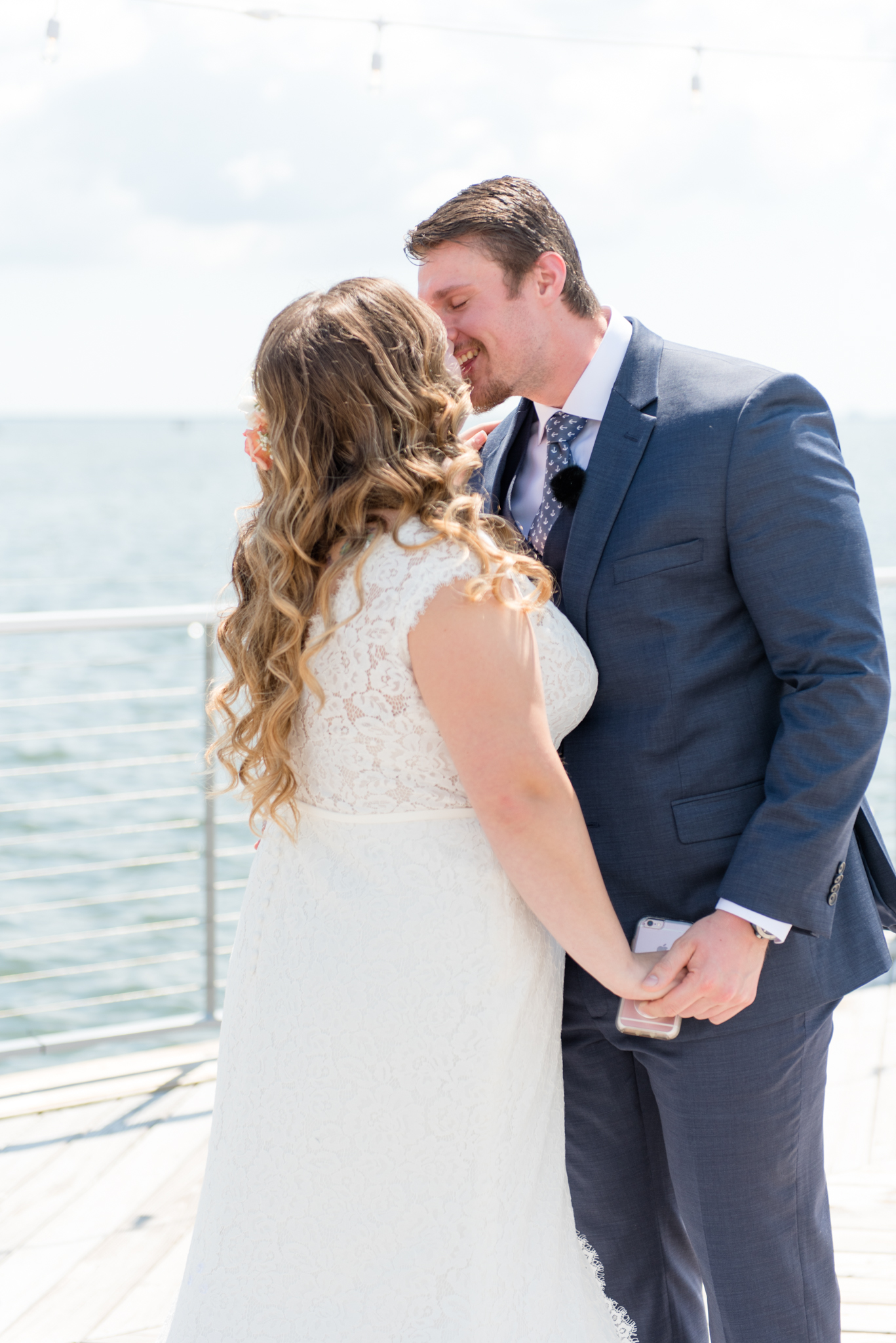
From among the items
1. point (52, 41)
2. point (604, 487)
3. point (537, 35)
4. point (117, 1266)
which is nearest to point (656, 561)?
point (604, 487)

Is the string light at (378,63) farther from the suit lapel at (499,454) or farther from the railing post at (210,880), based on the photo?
the suit lapel at (499,454)

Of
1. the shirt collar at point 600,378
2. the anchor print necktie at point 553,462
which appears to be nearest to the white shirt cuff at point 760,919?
the anchor print necktie at point 553,462

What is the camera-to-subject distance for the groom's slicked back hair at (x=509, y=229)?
5.97 feet

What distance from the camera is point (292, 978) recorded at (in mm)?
1568

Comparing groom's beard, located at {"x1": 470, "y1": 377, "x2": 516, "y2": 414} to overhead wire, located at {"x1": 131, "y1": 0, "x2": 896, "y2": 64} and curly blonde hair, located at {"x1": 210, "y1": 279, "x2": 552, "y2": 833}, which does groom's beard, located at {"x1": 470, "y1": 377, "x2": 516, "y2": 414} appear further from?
overhead wire, located at {"x1": 131, "y1": 0, "x2": 896, "y2": 64}

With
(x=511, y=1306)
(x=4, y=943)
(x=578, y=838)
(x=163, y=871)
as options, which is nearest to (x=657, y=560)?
(x=578, y=838)

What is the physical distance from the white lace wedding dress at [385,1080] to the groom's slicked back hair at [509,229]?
58 cm

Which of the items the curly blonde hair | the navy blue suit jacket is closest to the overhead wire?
the navy blue suit jacket

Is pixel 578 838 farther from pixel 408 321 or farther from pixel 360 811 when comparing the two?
pixel 408 321

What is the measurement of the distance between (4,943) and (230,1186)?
6.36ft

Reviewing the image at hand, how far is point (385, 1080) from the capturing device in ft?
5.04

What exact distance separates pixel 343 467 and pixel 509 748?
39 centimetres

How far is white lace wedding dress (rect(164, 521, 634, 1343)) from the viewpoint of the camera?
1523 mm

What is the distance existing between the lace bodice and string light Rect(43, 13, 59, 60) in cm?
280
